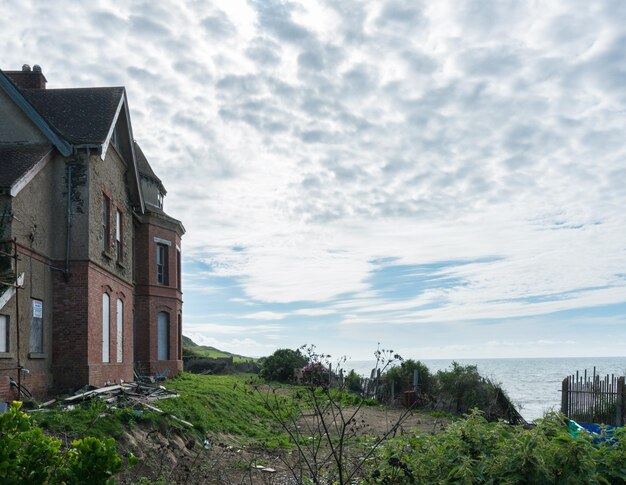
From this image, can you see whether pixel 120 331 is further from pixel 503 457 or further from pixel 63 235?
pixel 503 457

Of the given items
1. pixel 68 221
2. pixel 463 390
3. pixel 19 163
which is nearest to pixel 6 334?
pixel 68 221

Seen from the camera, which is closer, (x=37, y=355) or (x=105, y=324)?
(x=37, y=355)

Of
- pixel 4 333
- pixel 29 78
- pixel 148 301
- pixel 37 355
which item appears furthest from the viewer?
pixel 148 301

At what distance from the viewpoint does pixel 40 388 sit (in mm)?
18156

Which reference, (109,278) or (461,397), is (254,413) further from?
(461,397)

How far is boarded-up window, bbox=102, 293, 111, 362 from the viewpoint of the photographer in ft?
70.7

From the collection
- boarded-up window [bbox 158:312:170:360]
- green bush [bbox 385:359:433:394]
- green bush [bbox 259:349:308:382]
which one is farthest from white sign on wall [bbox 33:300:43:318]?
green bush [bbox 259:349:308:382]

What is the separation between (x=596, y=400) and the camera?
2216 centimetres

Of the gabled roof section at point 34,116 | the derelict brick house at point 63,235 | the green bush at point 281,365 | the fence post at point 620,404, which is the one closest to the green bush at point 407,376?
the fence post at point 620,404

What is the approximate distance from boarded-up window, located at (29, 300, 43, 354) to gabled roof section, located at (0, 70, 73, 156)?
443 centimetres

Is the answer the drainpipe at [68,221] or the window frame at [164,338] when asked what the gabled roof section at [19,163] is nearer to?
the drainpipe at [68,221]

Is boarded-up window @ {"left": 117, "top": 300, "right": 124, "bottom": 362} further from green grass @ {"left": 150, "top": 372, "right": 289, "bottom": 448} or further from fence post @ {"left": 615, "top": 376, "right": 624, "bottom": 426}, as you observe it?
fence post @ {"left": 615, "top": 376, "right": 624, "bottom": 426}

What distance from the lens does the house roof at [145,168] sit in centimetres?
3459

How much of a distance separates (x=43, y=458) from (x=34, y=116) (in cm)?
1653
